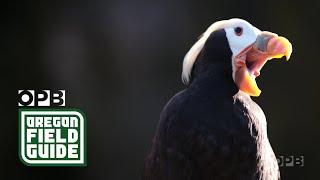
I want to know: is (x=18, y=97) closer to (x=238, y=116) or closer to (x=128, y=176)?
(x=128, y=176)

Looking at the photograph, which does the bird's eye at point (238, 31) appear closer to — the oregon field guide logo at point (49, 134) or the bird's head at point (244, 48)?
the bird's head at point (244, 48)

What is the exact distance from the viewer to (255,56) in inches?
73.9

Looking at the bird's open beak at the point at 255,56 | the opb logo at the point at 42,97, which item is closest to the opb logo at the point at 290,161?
the bird's open beak at the point at 255,56

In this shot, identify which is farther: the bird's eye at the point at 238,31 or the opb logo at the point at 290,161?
the opb logo at the point at 290,161

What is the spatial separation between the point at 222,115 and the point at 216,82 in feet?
0.41

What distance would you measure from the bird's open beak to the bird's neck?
3 cm

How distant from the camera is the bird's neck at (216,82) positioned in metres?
1.85

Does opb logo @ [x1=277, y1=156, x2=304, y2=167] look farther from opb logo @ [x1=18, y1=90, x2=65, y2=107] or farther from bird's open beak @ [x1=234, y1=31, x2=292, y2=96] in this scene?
opb logo @ [x1=18, y1=90, x2=65, y2=107]

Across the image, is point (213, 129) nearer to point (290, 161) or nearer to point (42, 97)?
point (290, 161)

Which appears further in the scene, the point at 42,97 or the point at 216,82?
the point at 42,97

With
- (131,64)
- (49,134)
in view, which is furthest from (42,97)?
(131,64)

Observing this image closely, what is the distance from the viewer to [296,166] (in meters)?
2.32

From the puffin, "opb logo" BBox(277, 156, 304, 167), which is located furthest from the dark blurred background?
the puffin

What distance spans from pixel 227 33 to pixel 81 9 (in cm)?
77
